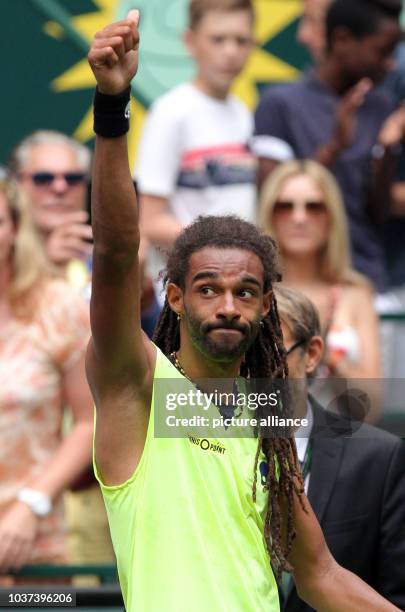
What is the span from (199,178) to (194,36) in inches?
29.9

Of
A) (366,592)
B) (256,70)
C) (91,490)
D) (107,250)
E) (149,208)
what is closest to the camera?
(107,250)

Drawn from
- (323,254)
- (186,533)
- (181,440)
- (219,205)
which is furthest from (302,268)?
(186,533)

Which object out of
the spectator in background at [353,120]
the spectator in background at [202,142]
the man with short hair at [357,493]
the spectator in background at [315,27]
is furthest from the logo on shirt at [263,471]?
the spectator in background at [315,27]

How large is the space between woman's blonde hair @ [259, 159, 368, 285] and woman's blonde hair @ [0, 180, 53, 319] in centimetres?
103

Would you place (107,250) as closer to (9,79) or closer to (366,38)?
(366,38)

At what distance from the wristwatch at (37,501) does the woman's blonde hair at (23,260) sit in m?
0.70

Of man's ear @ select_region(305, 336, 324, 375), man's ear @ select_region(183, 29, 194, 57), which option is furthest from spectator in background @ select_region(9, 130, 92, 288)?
man's ear @ select_region(305, 336, 324, 375)

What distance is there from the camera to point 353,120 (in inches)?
269

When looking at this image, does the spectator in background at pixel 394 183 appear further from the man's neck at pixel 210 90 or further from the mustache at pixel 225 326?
the mustache at pixel 225 326

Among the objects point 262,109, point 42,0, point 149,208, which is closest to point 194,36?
point 262,109

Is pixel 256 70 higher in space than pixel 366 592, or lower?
higher

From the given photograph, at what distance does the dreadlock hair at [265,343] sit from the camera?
10.7ft

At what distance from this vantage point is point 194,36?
6914 millimetres

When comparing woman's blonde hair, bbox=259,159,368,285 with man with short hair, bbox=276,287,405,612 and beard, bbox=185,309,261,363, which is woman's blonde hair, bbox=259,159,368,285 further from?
beard, bbox=185,309,261,363
